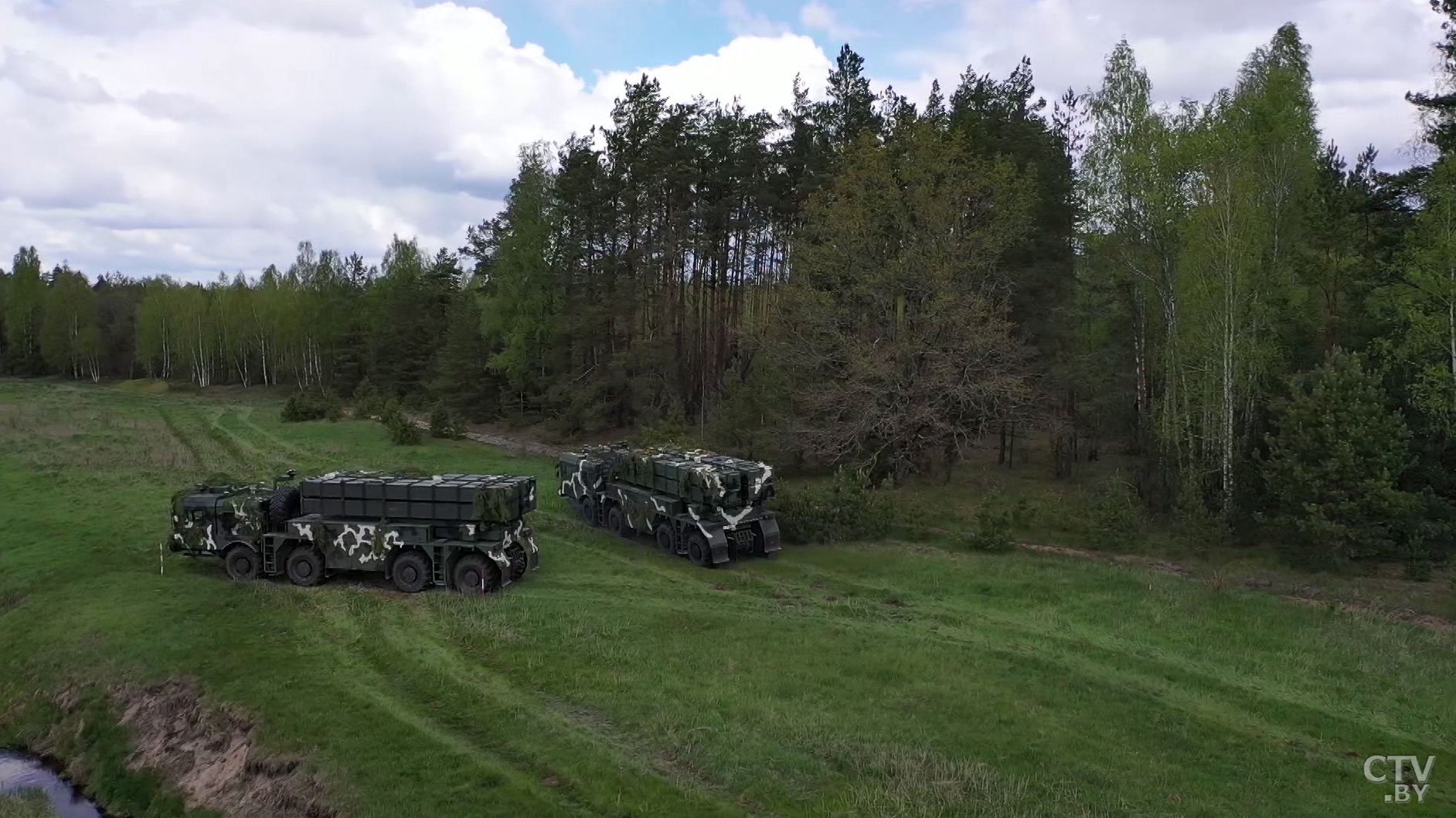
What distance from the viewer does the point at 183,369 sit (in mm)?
84500

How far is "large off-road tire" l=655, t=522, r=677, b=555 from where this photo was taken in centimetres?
2267

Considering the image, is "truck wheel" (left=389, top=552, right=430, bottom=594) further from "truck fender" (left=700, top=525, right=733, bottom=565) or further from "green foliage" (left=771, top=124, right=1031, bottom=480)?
"green foliage" (left=771, top=124, right=1031, bottom=480)

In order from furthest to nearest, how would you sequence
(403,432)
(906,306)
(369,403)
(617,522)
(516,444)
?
(369,403) < (516,444) < (403,432) < (906,306) < (617,522)

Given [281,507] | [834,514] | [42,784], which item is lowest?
[42,784]

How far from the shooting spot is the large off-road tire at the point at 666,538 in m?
22.7

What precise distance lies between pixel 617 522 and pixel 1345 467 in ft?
57.3

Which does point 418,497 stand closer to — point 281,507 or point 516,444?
point 281,507

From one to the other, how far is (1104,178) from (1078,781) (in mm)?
22886

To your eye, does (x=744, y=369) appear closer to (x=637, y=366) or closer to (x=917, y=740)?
(x=637, y=366)

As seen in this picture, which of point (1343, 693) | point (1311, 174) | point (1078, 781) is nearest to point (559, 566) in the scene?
point (1078, 781)

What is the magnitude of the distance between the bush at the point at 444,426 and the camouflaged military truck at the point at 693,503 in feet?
70.1

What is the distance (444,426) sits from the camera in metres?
44.3
